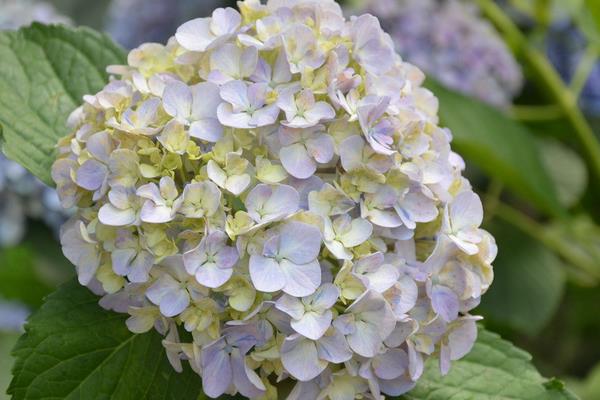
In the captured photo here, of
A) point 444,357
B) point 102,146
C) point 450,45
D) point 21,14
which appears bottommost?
point 450,45

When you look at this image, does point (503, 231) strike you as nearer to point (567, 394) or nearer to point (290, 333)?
point (567, 394)

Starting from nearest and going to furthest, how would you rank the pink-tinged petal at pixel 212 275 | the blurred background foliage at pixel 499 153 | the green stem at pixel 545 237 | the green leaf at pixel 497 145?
the pink-tinged petal at pixel 212 275
the green leaf at pixel 497 145
the blurred background foliage at pixel 499 153
the green stem at pixel 545 237

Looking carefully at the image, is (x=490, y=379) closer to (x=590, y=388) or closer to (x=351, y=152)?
(x=351, y=152)

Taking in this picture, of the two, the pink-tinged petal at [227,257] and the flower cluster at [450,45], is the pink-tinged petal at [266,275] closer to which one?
the pink-tinged petal at [227,257]

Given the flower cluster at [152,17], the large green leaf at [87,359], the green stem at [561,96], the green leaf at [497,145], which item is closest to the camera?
the large green leaf at [87,359]

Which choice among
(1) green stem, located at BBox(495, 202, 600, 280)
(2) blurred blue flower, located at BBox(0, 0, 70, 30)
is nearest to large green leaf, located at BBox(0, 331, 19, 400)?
(2) blurred blue flower, located at BBox(0, 0, 70, 30)

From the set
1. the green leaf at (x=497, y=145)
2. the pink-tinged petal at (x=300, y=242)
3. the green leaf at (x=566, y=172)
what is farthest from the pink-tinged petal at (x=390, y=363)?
the green leaf at (x=566, y=172)

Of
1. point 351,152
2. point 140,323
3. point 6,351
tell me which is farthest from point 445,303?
point 6,351
